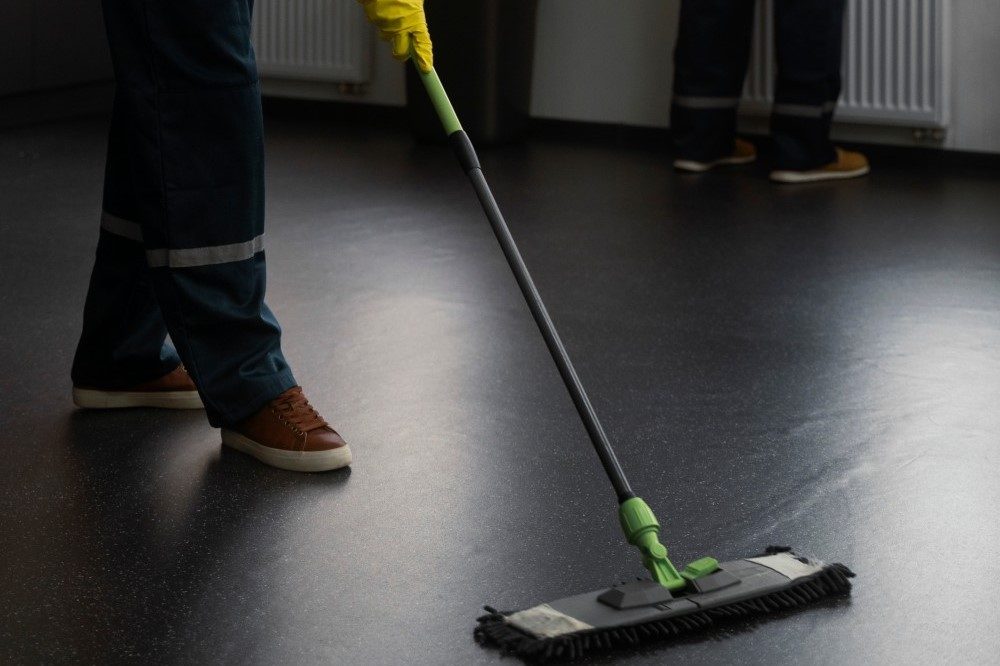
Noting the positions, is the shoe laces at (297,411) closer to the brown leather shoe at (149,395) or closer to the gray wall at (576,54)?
the brown leather shoe at (149,395)

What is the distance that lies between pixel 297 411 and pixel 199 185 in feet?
0.99

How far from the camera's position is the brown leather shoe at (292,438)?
1522mm

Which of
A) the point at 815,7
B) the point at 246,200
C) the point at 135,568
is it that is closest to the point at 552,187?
the point at 815,7

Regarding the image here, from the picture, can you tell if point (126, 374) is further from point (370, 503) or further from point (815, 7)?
point (815, 7)

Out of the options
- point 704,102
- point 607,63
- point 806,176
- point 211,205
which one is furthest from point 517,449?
point 607,63

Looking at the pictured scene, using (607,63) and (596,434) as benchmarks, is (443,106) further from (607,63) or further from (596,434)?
(607,63)

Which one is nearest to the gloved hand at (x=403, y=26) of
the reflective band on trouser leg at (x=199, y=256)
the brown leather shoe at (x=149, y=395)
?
the reflective band on trouser leg at (x=199, y=256)

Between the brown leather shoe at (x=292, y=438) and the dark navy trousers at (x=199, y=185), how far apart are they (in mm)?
17

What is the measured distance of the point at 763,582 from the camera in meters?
1.18

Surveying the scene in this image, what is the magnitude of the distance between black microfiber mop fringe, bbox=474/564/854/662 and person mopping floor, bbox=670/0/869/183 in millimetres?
2422

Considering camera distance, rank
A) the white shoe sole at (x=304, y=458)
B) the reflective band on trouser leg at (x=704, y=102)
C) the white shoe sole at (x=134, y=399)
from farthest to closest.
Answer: the reflective band on trouser leg at (x=704, y=102) < the white shoe sole at (x=134, y=399) < the white shoe sole at (x=304, y=458)

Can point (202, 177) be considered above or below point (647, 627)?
above

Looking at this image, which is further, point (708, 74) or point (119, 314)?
point (708, 74)

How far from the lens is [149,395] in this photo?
174 cm
